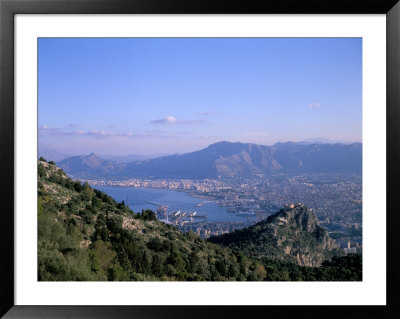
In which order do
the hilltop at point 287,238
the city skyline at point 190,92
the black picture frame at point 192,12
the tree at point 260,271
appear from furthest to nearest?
the hilltop at point 287,238 < the tree at point 260,271 < the city skyline at point 190,92 < the black picture frame at point 192,12

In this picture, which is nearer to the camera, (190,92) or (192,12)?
(192,12)

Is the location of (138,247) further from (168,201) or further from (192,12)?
(192,12)

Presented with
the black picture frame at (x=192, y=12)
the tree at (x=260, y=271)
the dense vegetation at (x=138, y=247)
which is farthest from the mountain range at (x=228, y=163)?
the black picture frame at (x=192, y=12)

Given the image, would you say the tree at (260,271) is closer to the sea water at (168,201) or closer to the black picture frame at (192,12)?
the sea water at (168,201)

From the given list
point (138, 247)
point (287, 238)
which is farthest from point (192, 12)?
point (287, 238)

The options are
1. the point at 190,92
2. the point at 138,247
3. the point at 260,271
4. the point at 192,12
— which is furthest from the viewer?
the point at 260,271

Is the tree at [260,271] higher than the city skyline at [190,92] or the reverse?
the reverse

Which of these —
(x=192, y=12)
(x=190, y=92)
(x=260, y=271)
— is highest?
(x=190, y=92)
